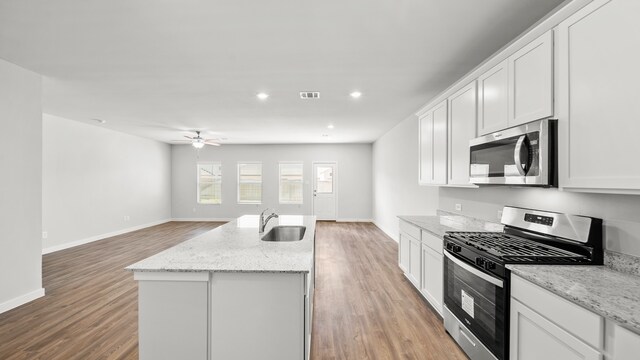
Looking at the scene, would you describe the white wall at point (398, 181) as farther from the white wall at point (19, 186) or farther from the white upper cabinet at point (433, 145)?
the white wall at point (19, 186)

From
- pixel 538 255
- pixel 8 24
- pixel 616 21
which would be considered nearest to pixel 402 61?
pixel 616 21

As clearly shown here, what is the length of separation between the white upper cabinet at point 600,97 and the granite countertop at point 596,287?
1.56 ft

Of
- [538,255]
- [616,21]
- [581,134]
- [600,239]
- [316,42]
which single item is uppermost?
[316,42]

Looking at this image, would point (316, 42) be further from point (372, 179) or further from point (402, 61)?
point (372, 179)

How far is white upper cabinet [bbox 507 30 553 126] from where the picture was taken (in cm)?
170

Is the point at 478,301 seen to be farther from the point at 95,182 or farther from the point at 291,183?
the point at 95,182

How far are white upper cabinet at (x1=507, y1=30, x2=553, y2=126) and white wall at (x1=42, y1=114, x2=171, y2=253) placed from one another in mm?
7182

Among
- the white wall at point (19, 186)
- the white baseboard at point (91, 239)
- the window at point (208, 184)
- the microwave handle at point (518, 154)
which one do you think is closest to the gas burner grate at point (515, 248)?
the microwave handle at point (518, 154)

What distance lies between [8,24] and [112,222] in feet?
18.4

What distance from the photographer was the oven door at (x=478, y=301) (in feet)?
5.54

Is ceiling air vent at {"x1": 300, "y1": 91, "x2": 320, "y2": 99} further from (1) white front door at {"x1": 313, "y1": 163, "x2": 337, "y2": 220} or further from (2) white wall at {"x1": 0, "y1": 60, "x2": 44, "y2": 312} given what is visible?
(1) white front door at {"x1": 313, "y1": 163, "x2": 337, "y2": 220}

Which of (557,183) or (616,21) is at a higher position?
(616,21)

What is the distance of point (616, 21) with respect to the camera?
1.32m

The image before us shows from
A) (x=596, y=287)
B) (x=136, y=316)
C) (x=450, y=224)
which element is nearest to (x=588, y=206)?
(x=596, y=287)
